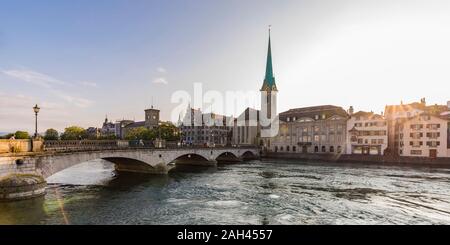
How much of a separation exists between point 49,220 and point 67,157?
505 inches

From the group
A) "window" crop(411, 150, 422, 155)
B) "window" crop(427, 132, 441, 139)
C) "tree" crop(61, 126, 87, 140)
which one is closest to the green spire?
"window" crop(411, 150, 422, 155)

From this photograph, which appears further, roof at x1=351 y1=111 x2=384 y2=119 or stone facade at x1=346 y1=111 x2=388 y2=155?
roof at x1=351 y1=111 x2=384 y2=119

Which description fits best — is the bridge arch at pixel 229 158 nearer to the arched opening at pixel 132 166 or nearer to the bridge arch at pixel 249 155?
the bridge arch at pixel 249 155

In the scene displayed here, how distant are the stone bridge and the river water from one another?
2.90 m

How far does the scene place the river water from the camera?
2230 centimetres

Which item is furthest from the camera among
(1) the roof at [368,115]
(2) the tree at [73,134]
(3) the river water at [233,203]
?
(2) the tree at [73,134]

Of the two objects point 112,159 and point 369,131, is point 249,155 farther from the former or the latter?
point 112,159

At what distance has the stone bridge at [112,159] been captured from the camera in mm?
26925

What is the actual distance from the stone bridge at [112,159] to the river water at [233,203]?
9.50 ft

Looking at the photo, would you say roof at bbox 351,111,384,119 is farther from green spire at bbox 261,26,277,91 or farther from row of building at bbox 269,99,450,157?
green spire at bbox 261,26,277,91

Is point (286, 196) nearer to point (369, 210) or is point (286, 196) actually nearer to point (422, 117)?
point (369, 210)

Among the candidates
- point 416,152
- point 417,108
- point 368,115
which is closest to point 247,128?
point 368,115

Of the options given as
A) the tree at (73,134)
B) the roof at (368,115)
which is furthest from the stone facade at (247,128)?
the tree at (73,134)
